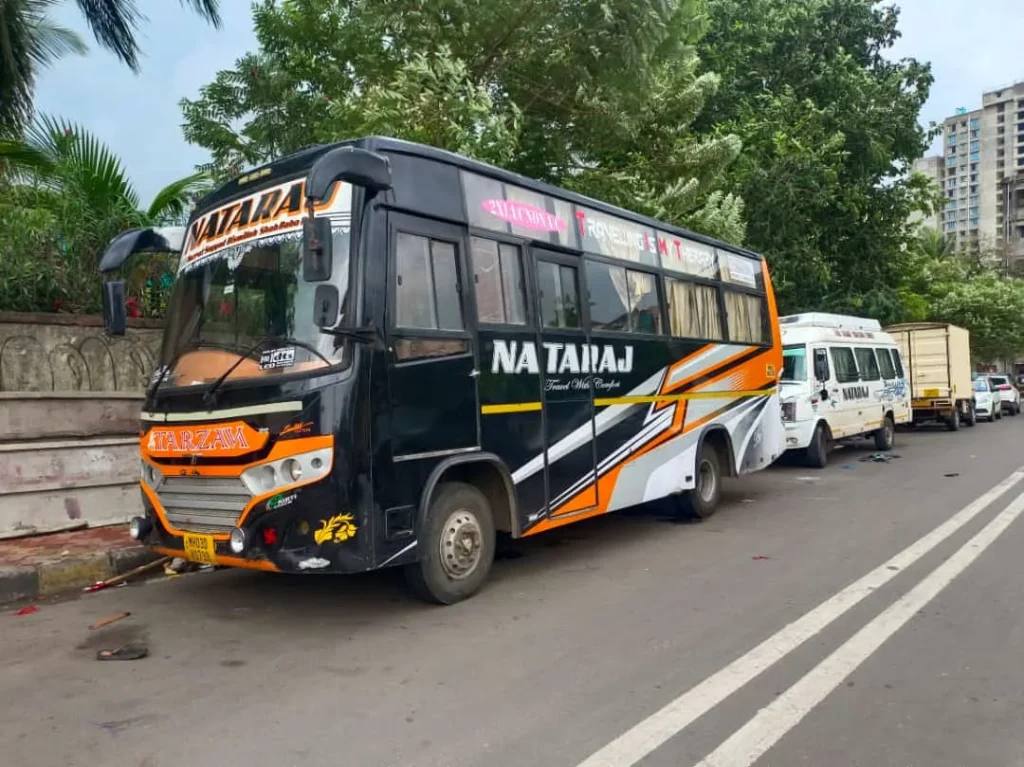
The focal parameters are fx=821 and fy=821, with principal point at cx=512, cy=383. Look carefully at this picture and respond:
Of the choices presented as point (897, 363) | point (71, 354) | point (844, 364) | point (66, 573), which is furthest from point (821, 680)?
point (897, 363)

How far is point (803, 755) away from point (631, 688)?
0.99m

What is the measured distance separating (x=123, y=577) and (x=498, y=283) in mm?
4112

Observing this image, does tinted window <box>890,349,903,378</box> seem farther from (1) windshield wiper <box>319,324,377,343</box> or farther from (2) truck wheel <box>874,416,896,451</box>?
(1) windshield wiper <box>319,324,377,343</box>

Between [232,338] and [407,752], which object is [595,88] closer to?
[232,338]

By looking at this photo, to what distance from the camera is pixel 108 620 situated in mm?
5820

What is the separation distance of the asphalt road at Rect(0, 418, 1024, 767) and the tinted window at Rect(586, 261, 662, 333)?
2.20 m

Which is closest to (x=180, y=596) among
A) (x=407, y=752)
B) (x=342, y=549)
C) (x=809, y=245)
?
(x=342, y=549)

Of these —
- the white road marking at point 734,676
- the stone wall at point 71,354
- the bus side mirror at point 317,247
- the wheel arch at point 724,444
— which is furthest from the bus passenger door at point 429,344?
the stone wall at point 71,354

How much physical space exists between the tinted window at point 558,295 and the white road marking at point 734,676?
3040 mm

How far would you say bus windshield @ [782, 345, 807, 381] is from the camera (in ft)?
46.7


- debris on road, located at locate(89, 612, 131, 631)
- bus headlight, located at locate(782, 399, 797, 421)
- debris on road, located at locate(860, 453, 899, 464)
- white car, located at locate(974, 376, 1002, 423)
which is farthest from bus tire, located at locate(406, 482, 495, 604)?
white car, located at locate(974, 376, 1002, 423)

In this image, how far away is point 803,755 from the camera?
3549 mm

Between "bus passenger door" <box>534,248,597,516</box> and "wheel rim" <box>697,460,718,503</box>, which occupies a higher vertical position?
"bus passenger door" <box>534,248,597,516</box>

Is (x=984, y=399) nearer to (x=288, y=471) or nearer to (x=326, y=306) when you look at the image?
(x=326, y=306)
